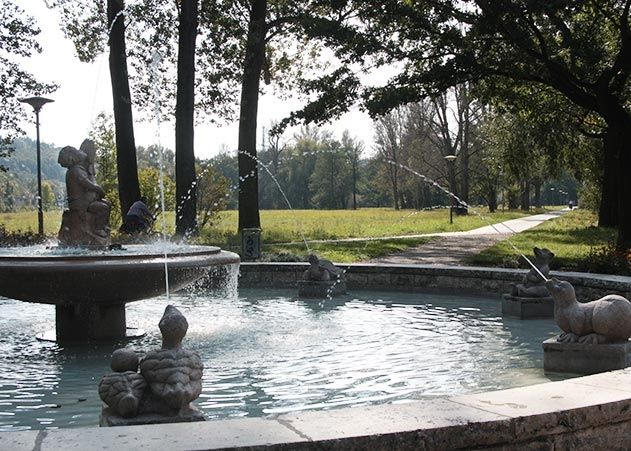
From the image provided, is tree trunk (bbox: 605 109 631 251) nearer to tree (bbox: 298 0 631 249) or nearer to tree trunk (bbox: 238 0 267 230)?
tree (bbox: 298 0 631 249)

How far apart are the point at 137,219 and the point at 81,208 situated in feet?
28.3

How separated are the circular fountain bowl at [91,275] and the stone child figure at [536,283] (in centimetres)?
400

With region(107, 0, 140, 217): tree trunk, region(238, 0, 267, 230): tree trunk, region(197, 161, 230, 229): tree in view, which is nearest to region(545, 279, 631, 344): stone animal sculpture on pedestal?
region(238, 0, 267, 230): tree trunk

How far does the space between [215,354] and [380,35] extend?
521 inches

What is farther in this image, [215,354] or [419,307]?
[419,307]

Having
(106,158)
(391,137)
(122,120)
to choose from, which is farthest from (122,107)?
(391,137)

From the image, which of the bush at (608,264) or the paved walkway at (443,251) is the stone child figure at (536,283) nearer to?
the bush at (608,264)

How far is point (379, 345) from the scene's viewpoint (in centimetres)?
787

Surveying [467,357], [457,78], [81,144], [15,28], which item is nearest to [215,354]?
[467,357]

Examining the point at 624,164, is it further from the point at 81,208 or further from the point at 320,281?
the point at 81,208

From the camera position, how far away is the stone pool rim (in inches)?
127

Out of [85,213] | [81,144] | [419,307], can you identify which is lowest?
[419,307]

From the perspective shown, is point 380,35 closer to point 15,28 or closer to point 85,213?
point 85,213

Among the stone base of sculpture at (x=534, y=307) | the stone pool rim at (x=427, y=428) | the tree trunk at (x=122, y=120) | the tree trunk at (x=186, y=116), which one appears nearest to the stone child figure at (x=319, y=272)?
the stone base of sculpture at (x=534, y=307)
